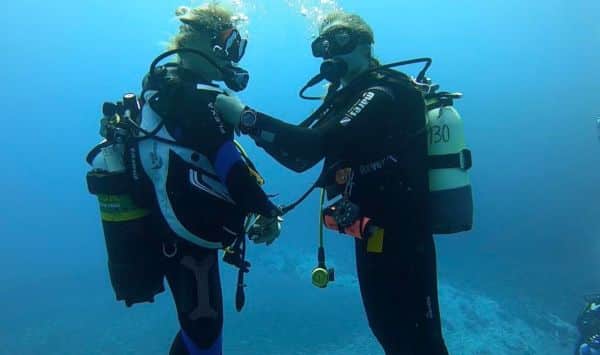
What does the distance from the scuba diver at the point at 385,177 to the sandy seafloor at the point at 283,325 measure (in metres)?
12.4

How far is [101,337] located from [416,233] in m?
18.3

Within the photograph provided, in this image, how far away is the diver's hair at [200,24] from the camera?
148 inches

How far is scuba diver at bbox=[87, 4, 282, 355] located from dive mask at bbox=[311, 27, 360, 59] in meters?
0.88

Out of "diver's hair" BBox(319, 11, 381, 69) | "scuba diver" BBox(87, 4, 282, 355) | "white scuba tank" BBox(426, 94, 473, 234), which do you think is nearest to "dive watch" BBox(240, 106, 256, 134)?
"scuba diver" BBox(87, 4, 282, 355)

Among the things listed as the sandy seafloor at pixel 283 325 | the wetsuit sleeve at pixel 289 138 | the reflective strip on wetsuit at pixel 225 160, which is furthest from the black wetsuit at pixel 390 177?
the sandy seafloor at pixel 283 325

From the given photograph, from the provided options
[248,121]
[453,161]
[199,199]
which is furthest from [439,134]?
[199,199]

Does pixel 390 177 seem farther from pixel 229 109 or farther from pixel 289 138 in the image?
pixel 229 109

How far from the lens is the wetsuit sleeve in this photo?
3.42 metres

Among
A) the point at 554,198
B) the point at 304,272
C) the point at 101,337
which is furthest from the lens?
the point at 554,198

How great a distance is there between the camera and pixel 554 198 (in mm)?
44281

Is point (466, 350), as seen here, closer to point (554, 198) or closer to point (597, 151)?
point (554, 198)

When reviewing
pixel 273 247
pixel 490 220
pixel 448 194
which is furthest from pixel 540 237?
pixel 448 194

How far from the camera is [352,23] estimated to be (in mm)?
4125

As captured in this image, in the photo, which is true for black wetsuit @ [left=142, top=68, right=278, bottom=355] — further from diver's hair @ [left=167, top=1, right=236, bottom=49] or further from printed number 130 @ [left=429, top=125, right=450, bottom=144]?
printed number 130 @ [left=429, top=125, right=450, bottom=144]
